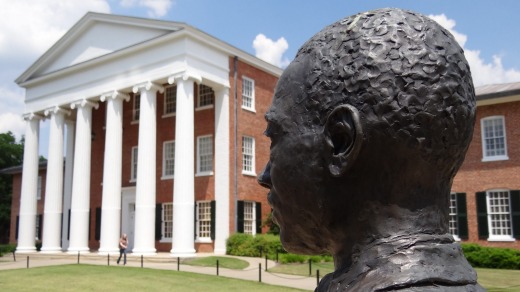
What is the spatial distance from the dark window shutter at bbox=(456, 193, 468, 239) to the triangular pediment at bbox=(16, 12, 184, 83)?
17.6 meters

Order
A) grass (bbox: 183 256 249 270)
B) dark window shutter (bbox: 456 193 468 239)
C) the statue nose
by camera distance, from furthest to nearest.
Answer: dark window shutter (bbox: 456 193 468 239) → grass (bbox: 183 256 249 270) → the statue nose

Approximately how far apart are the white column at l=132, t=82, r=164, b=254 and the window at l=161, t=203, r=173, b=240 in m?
3.66

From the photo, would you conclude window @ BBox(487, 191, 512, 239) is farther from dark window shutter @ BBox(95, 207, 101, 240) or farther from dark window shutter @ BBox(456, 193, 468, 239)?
dark window shutter @ BBox(95, 207, 101, 240)

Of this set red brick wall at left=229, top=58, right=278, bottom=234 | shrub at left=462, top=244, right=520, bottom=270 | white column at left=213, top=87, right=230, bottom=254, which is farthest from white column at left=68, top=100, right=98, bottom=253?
shrub at left=462, top=244, right=520, bottom=270

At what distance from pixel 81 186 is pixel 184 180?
8390 millimetres

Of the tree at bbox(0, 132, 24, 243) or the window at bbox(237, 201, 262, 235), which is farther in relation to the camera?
the tree at bbox(0, 132, 24, 243)

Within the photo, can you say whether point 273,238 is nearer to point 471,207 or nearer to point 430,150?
point 471,207

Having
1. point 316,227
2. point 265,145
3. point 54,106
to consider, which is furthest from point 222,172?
point 316,227

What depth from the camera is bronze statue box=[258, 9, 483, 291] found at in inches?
71.5

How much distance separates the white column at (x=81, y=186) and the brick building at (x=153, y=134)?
0.06 meters

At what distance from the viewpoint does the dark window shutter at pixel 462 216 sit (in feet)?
89.3

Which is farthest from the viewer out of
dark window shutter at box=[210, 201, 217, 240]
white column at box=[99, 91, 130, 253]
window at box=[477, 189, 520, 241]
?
white column at box=[99, 91, 130, 253]

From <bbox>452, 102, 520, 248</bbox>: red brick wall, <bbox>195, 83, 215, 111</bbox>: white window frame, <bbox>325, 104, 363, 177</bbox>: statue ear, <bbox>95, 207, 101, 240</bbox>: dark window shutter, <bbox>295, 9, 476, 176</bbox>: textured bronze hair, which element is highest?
<bbox>195, 83, 215, 111</bbox>: white window frame

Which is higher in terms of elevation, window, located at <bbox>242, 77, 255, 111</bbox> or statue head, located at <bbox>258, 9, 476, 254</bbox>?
window, located at <bbox>242, 77, 255, 111</bbox>
